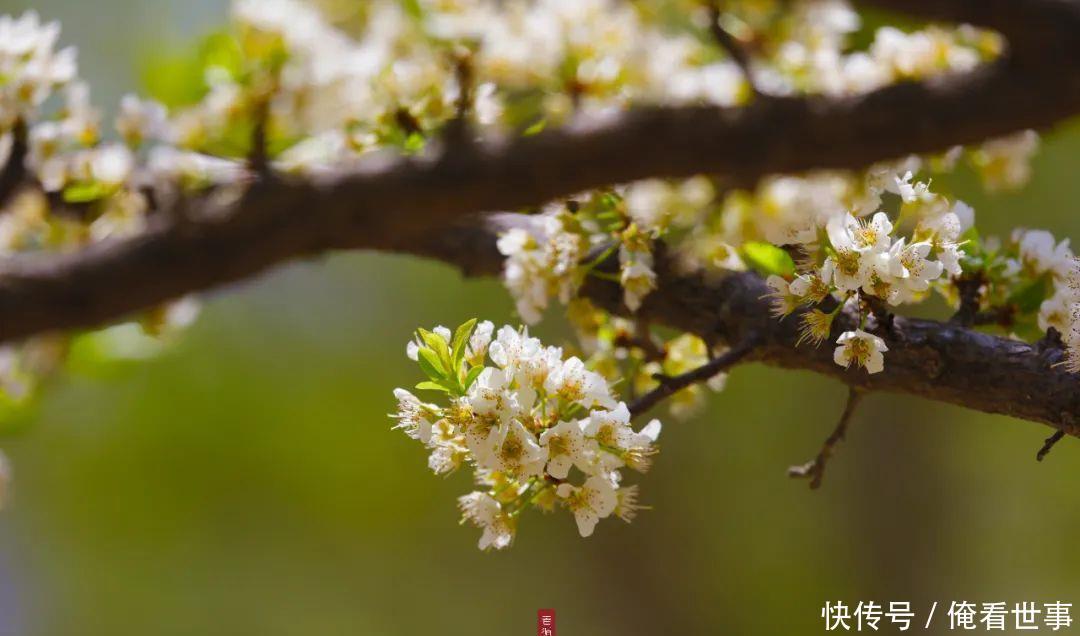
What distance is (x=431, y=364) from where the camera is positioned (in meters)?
0.68

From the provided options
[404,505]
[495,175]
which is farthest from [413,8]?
[404,505]

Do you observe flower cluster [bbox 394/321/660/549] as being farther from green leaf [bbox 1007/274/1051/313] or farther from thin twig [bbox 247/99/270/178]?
green leaf [bbox 1007/274/1051/313]

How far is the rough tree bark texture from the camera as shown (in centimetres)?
36

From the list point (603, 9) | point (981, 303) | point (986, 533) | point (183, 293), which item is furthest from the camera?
point (986, 533)

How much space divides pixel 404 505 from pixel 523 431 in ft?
7.64

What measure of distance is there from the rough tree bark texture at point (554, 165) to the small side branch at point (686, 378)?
298mm

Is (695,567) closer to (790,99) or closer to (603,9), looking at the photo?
(603,9)

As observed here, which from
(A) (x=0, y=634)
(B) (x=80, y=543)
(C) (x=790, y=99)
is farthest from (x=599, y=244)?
(B) (x=80, y=543)

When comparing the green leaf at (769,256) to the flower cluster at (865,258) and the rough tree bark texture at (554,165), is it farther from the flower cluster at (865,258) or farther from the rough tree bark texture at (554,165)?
the rough tree bark texture at (554,165)

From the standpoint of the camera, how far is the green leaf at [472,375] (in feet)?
2.15

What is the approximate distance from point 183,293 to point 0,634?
2799 mm

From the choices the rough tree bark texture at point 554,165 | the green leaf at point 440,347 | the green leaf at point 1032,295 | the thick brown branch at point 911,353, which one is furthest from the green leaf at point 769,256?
the rough tree bark texture at point 554,165

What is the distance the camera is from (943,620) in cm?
253
